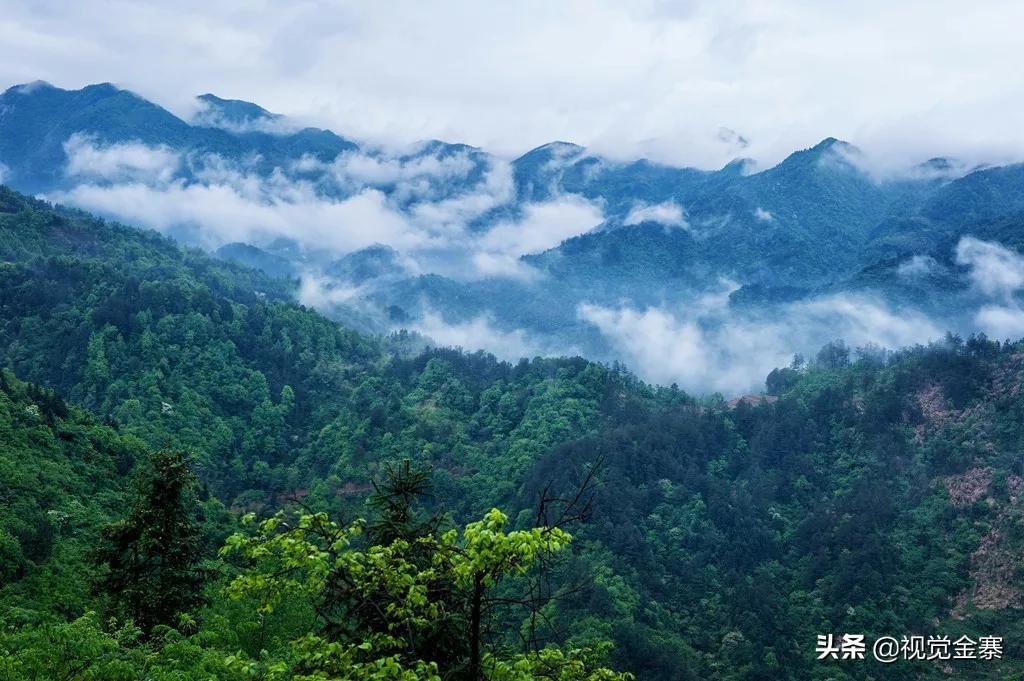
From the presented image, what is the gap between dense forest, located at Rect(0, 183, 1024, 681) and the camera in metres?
14.7

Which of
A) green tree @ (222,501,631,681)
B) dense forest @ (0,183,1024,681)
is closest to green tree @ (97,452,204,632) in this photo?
dense forest @ (0,183,1024,681)

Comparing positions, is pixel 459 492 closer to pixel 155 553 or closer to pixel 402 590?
pixel 155 553

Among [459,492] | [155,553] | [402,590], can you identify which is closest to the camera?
[402,590]

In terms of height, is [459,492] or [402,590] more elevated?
[402,590]

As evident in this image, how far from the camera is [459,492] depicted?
8062 cm

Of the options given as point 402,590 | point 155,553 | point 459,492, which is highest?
point 402,590

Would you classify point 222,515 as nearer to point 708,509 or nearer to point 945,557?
point 708,509

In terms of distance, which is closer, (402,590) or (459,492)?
(402,590)

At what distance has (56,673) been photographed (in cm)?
1444

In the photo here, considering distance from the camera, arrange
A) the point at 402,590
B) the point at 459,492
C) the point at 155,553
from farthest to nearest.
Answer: the point at 459,492
the point at 155,553
the point at 402,590

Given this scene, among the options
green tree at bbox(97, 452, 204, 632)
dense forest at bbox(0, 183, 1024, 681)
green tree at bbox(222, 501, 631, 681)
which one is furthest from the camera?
green tree at bbox(97, 452, 204, 632)

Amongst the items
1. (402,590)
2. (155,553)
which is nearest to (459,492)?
(155,553)

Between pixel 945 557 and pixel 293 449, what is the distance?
6384 centimetres

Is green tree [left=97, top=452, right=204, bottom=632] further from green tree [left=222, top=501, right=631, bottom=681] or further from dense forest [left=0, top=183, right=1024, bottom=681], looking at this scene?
green tree [left=222, top=501, right=631, bottom=681]
